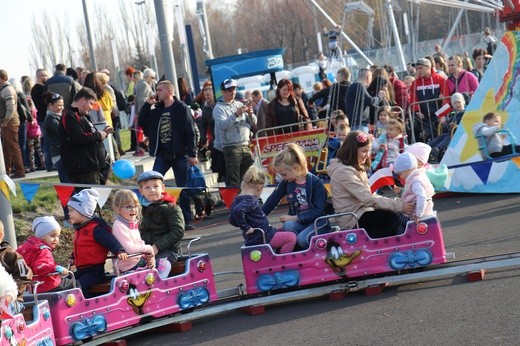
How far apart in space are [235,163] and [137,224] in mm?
6703

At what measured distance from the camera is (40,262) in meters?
8.02

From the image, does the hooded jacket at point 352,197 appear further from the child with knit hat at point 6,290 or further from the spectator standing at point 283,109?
the spectator standing at point 283,109

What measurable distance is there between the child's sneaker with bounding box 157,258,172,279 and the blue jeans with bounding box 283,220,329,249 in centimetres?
121

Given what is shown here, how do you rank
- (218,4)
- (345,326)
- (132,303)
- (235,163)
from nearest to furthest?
(345,326), (132,303), (235,163), (218,4)

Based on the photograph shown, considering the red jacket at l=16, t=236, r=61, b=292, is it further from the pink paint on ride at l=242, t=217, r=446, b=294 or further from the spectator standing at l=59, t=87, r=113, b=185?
the spectator standing at l=59, t=87, r=113, b=185

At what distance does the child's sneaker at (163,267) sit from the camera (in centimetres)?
872

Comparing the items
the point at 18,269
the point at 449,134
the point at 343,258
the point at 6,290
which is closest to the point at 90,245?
the point at 18,269

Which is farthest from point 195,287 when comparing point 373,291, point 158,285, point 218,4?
point 218,4

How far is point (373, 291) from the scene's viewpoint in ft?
28.6

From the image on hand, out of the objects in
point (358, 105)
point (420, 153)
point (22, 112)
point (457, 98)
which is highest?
point (22, 112)

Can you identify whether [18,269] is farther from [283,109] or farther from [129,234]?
[283,109]

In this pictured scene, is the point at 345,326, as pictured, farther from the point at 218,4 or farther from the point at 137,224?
the point at 218,4

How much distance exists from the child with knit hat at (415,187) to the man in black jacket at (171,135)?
5.18 m

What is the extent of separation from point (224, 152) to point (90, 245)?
7155 millimetres
